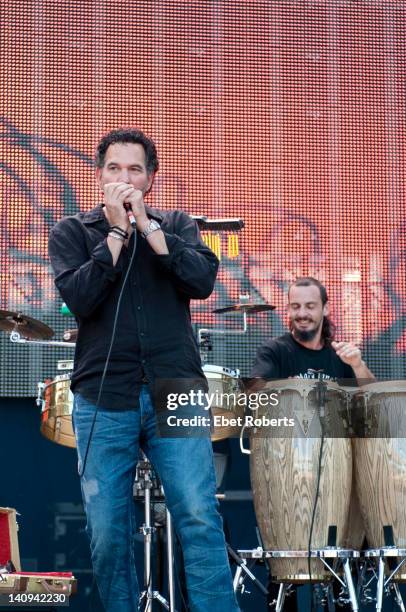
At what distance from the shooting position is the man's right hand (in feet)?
9.02

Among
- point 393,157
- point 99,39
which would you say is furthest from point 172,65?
point 393,157

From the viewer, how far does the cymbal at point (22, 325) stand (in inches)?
165

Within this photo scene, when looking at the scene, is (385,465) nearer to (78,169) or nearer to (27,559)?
(27,559)

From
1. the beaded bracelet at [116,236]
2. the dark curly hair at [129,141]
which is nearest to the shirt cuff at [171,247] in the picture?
the beaded bracelet at [116,236]

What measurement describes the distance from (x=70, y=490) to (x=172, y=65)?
223 centimetres

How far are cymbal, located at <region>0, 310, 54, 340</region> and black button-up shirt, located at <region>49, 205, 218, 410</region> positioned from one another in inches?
51.3

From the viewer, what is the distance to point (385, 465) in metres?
4.10

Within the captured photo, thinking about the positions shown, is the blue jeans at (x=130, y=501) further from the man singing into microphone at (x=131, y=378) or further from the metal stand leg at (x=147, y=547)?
the metal stand leg at (x=147, y=547)

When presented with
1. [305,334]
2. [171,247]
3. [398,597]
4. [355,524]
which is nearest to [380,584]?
[398,597]

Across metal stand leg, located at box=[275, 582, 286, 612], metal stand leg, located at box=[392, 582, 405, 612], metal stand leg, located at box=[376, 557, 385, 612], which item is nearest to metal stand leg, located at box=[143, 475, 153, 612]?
metal stand leg, located at box=[275, 582, 286, 612]

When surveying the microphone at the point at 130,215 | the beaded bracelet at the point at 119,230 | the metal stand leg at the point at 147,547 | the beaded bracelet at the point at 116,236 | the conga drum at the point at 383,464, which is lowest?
the metal stand leg at the point at 147,547

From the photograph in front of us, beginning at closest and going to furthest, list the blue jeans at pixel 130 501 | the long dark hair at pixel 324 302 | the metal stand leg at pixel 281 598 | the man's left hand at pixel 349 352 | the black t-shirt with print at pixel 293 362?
the blue jeans at pixel 130 501, the man's left hand at pixel 349 352, the metal stand leg at pixel 281 598, the black t-shirt with print at pixel 293 362, the long dark hair at pixel 324 302

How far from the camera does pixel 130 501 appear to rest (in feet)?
9.08

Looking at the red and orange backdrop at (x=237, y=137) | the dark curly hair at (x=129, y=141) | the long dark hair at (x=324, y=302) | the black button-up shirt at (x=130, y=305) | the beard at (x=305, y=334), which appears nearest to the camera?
the black button-up shirt at (x=130, y=305)
